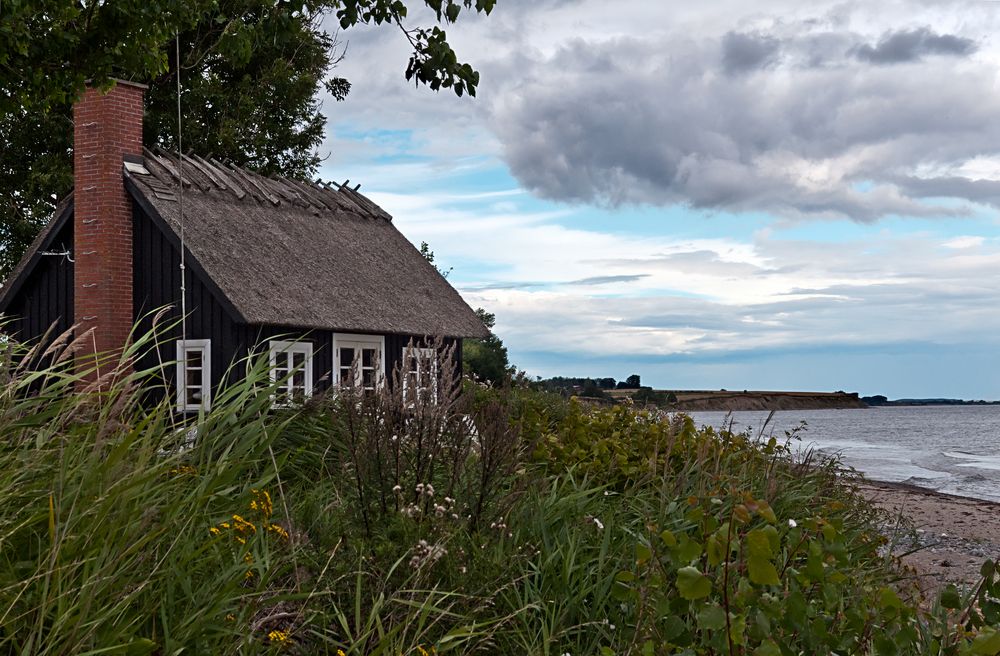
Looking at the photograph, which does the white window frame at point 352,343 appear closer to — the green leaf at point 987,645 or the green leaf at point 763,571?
the green leaf at point 763,571

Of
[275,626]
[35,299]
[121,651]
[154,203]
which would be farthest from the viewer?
[35,299]

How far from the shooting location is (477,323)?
843 inches

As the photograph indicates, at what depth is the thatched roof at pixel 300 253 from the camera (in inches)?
643

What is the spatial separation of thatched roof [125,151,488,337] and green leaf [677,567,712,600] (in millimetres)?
13185

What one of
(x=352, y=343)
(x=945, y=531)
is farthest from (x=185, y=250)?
(x=945, y=531)

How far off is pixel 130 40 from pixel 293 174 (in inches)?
527

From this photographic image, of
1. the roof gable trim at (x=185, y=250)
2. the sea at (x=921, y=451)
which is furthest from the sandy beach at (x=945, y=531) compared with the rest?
the roof gable trim at (x=185, y=250)

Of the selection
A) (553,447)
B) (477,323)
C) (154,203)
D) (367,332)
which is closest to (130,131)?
(154,203)

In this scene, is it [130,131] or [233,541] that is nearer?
[233,541]

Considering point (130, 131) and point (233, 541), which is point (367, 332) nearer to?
point (130, 131)

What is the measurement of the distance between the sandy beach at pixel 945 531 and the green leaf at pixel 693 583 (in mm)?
4950

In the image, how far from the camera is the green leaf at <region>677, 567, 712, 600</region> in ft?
9.94

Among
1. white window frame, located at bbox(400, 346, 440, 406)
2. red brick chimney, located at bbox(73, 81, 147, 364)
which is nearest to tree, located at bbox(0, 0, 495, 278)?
red brick chimney, located at bbox(73, 81, 147, 364)

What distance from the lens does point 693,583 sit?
3055 mm
